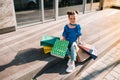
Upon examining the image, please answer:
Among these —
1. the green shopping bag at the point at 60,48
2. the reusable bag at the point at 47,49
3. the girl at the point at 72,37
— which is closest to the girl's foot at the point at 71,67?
the girl at the point at 72,37

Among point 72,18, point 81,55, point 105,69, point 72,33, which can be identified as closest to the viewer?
point 72,18

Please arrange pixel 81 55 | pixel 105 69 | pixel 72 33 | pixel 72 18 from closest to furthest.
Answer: pixel 72 18 → pixel 72 33 → pixel 81 55 → pixel 105 69

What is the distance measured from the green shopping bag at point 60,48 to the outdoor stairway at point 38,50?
20cm

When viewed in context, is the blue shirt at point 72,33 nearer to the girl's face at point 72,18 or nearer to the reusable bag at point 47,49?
the girl's face at point 72,18

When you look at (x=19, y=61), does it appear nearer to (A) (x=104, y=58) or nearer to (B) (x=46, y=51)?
(B) (x=46, y=51)

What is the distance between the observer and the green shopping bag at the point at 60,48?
3277 millimetres

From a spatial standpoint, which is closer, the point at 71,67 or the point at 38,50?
the point at 71,67

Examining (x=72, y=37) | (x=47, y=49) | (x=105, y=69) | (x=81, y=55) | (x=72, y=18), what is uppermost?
(x=72, y=18)

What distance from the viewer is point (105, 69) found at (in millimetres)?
3768

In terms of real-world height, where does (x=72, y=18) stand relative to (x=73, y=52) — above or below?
above

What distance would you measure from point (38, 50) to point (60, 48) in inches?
28.4

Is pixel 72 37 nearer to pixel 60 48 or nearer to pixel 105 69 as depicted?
pixel 60 48

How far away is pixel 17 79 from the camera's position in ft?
9.30

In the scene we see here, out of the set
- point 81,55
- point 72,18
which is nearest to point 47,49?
point 81,55
